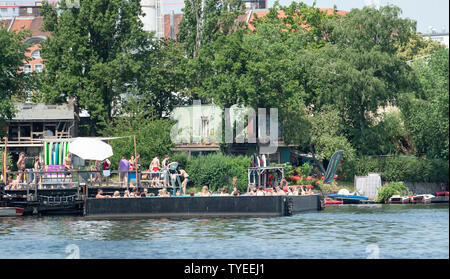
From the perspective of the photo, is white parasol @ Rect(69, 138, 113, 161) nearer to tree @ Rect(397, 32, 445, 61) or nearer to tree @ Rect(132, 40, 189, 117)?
tree @ Rect(132, 40, 189, 117)

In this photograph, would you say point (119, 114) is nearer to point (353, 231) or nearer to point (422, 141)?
point (422, 141)

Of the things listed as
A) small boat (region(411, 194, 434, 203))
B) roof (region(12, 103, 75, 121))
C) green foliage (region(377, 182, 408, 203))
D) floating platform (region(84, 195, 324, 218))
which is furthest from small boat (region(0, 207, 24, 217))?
small boat (region(411, 194, 434, 203))

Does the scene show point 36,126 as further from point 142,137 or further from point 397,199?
point 397,199

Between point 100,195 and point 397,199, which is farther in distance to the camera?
point 397,199

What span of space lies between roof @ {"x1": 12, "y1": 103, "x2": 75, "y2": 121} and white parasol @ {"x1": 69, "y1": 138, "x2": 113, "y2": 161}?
85.3ft

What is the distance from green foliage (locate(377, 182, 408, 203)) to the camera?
214ft

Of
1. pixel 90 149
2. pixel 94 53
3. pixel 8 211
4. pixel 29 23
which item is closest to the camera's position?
pixel 90 149

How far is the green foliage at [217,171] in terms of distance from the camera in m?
65.8

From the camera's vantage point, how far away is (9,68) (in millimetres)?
66500

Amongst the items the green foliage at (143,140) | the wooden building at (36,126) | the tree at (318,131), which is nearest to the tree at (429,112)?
the tree at (318,131)

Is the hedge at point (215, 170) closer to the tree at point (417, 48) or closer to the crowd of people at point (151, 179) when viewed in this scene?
the crowd of people at point (151, 179)

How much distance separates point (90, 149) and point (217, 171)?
18.4 meters

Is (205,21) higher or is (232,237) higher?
(205,21)

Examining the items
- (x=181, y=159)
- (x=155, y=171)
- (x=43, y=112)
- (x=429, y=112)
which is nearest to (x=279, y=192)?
(x=155, y=171)
